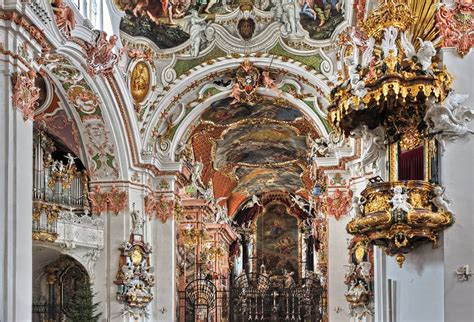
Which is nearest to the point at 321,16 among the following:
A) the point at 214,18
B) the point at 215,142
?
the point at 214,18

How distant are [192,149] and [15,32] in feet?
46.1

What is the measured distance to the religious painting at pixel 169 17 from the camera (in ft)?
69.6

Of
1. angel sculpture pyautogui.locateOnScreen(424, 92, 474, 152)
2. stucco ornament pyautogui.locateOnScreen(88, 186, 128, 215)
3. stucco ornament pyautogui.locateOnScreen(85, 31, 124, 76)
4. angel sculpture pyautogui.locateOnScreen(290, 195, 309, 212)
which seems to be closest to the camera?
angel sculpture pyautogui.locateOnScreen(424, 92, 474, 152)

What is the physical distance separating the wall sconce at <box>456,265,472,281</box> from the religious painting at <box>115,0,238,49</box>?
1208 cm

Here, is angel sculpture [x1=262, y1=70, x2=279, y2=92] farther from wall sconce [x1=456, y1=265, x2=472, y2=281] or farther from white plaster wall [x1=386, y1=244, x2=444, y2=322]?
wall sconce [x1=456, y1=265, x2=472, y2=281]

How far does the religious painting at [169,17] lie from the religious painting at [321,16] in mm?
1712

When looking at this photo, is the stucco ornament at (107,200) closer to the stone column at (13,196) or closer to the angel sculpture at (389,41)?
the stone column at (13,196)

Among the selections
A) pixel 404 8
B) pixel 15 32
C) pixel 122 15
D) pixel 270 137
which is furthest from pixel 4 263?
pixel 270 137

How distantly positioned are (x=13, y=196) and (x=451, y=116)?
20.4 ft

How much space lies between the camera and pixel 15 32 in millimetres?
13273

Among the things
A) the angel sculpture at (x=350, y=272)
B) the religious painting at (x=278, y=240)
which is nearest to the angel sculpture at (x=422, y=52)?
the angel sculpture at (x=350, y=272)

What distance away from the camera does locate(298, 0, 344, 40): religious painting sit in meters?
21.1

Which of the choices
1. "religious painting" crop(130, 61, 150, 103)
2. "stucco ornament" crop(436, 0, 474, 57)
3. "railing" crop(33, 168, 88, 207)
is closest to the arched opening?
"railing" crop(33, 168, 88, 207)

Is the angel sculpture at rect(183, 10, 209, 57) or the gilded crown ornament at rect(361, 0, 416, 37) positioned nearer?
the gilded crown ornament at rect(361, 0, 416, 37)
